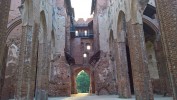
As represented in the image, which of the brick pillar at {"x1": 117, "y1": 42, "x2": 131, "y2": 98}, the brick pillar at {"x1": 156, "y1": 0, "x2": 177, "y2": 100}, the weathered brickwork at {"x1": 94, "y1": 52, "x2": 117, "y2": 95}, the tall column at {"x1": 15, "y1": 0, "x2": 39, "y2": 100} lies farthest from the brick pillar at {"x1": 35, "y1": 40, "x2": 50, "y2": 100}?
the brick pillar at {"x1": 156, "y1": 0, "x2": 177, "y2": 100}

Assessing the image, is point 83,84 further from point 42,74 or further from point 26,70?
point 26,70

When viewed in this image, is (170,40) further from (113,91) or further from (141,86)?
(113,91)

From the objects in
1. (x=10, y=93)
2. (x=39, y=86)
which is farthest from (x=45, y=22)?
(x=10, y=93)

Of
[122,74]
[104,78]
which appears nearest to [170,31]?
[122,74]

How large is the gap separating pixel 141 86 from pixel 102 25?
1198 centimetres

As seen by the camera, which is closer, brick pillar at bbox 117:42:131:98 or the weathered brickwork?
brick pillar at bbox 117:42:131:98

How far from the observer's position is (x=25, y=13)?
930 centimetres

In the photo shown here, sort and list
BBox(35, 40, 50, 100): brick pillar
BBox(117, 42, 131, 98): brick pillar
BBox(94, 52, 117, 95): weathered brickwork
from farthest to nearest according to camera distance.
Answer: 1. BBox(94, 52, 117, 95): weathered brickwork
2. BBox(117, 42, 131, 98): brick pillar
3. BBox(35, 40, 50, 100): brick pillar

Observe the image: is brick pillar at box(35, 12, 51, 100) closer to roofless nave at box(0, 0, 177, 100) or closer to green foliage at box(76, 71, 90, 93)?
roofless nave at box(0, 0, 177, 100)

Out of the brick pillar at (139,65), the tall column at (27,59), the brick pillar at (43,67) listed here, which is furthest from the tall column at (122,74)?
the tall column at (27,59)

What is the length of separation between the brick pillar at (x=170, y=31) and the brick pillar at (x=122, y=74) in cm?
692

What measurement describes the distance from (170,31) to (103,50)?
41.4 ft

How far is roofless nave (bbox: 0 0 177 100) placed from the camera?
247 inches

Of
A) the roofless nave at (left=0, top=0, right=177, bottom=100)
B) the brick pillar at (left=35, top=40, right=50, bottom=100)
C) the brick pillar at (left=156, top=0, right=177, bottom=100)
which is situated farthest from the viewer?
the brick pillar at (left=35, top=40, right=50, bottom=100)
